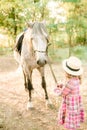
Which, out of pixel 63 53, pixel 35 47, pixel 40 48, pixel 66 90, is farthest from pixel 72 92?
pixel 63 53

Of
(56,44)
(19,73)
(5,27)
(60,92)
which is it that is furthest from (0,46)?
(60,92)

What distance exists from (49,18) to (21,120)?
8153mm

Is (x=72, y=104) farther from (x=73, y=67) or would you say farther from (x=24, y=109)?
Result: (x=24, y=109)

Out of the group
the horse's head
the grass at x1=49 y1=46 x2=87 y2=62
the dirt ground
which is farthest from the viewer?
the grass at x1=49 y1=46 x2=87 y2=62

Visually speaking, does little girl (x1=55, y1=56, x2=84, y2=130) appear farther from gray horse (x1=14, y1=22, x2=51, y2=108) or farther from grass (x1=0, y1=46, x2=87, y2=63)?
grass (x1=0, y1=46, x2=87, y2=63)

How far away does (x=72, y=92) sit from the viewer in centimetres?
380

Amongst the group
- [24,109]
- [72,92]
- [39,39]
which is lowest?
[24,109]

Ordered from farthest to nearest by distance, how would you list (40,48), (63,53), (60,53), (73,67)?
1. (63,53)
2. (60,53)
3. (40,48)
4. (73,67)

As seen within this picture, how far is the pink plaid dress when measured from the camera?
12.4 ft

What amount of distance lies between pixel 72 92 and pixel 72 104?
18 centimetres

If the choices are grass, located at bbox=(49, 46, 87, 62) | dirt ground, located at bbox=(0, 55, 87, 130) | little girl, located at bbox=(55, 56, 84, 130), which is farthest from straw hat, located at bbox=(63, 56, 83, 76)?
grass, located at bbox=(49, 46, 87, 62)

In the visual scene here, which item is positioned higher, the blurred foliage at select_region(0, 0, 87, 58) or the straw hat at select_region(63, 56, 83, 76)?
the straw hat at select_region(63, 56, 83, 76)

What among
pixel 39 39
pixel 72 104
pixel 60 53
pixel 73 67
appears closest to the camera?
pixel 73 67

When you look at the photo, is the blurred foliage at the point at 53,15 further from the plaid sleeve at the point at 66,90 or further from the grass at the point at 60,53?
the plaid sleeve at the point at 66,90
